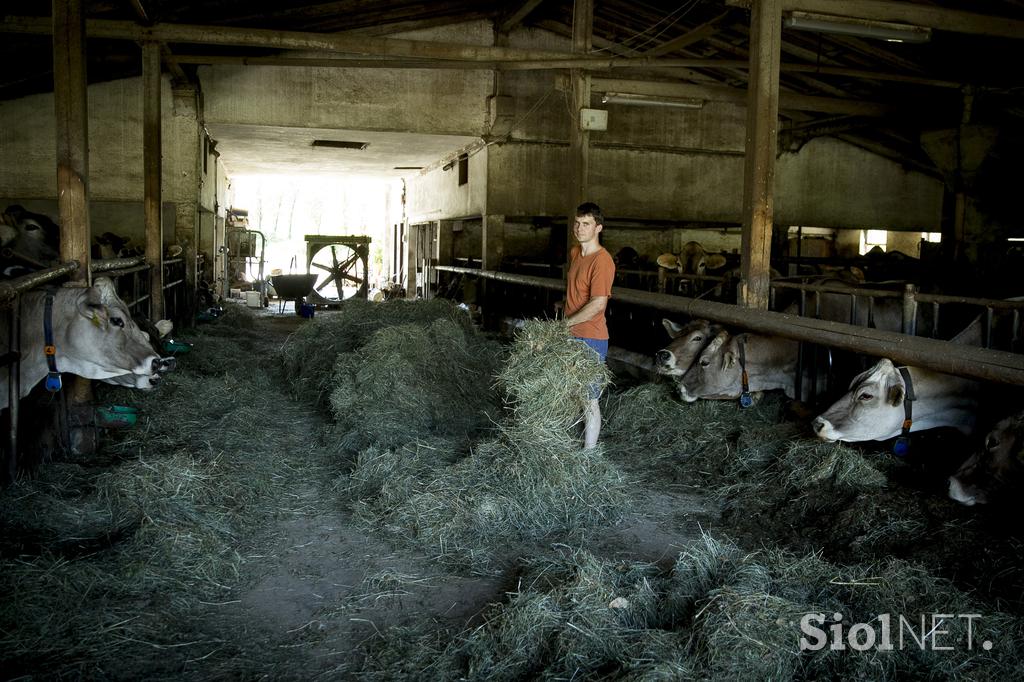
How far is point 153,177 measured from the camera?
10.5m

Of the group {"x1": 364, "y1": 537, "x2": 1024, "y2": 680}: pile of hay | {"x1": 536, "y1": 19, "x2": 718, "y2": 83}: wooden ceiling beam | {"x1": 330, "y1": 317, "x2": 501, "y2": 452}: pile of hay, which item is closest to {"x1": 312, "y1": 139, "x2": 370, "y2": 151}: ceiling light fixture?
{"x1": 536, "y1": 19, "x2": 718, "y2": 83}: wooden ceiling beam

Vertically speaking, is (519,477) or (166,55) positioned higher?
(166,55)

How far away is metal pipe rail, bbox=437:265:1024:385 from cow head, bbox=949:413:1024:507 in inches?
12.5

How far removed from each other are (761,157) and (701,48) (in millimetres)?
8391

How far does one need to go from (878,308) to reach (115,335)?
20.6 ft

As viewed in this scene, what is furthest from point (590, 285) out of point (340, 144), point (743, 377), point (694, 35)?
point (340, 144)

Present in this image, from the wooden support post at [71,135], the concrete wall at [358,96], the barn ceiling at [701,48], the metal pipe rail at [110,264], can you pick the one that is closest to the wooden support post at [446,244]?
the concrete wall at [358,96]

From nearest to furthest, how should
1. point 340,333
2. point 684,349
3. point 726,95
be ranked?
point 684,349, point 340,333, point 726,95

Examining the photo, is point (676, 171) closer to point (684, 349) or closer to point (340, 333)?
point (340, 333)

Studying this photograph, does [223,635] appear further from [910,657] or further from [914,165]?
[914,165]

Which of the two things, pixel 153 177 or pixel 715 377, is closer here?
pixel 715 377

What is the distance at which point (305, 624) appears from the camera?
11.9 feet

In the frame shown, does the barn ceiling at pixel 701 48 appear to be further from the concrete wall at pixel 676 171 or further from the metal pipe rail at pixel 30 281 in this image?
the metal pipe rail at pixel 30 281

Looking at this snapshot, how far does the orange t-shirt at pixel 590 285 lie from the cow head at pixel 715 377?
1.46m
